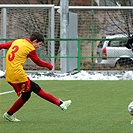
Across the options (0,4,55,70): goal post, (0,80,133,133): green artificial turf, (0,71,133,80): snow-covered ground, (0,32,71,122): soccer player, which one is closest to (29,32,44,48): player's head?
(0,32,71,122): soccer player

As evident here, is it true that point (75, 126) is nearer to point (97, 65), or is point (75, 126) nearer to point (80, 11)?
point (97, 65)

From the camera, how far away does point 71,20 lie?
22.2 m

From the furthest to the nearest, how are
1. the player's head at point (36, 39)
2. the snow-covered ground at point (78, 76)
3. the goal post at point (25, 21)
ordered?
the goal post at point (25, 21) < the snow-covered ground at point (78, 76) < the player's head at point (36, 39)

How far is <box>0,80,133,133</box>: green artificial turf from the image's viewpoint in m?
8.94

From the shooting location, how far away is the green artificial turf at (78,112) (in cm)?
894

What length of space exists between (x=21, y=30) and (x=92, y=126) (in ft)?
49.1

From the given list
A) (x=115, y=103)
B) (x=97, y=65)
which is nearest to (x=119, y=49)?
(x=97, y=65)

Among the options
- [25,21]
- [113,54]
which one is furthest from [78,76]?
[25,21]

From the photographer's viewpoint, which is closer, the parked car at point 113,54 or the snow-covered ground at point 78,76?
the snow-covered ground at point 78,76

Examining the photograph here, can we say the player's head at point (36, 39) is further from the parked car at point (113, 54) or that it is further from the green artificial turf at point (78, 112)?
the parked car at point (113, 54)

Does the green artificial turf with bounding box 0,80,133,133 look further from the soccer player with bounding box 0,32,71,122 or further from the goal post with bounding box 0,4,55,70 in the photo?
the goal post with bounding box 0,4,55,70

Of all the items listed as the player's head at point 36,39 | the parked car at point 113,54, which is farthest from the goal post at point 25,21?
the player's head at point 36,39

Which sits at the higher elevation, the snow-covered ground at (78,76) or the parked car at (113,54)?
the parked car at (113,54)

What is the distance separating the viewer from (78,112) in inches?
430
